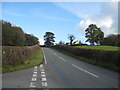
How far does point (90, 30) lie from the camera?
8256 cm

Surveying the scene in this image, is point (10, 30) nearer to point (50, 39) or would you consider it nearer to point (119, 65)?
point (119, 65)

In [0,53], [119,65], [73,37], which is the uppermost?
[73,37]

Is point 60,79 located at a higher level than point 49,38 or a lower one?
lower

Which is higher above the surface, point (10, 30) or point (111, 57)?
point (10, 30)

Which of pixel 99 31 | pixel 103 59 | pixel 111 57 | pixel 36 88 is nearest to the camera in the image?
pixel 36 88

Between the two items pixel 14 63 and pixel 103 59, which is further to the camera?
pixel 103 59

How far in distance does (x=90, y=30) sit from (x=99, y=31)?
235 inches

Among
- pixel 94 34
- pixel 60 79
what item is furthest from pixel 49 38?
pixel 60 79

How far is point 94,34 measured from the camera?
81.0m

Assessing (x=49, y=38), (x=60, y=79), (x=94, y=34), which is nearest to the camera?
(x=60, y=79)

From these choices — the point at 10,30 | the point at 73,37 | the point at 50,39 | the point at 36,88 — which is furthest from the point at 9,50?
the point at 50,39

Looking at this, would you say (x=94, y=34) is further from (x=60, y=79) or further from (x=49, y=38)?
(x=60, y=79)

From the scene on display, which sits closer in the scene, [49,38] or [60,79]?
[60,79]

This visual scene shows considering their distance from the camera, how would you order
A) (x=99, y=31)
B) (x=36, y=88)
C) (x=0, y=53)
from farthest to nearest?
1. (x=99, y=31)
2. (x=0, y=53)
3. (x=36, y=88)
